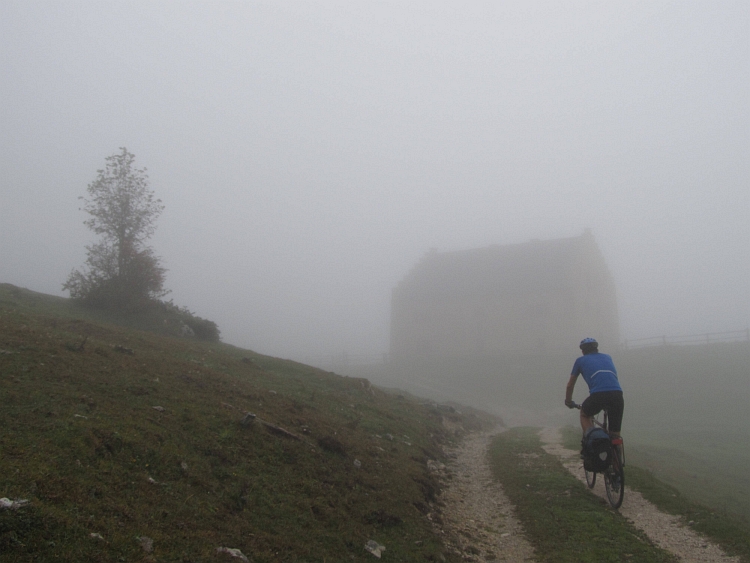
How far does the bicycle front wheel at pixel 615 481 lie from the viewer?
10015mm

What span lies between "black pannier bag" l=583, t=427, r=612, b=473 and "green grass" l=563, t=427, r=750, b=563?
1.68m

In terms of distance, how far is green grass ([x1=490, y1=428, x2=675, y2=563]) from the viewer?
7973 millimetres

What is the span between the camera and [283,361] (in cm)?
2958

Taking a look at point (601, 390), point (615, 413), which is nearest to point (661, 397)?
point (615, 413)

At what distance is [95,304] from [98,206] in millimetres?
7312

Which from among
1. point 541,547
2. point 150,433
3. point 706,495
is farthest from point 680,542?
point 150,433

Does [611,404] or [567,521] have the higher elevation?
[611,404]

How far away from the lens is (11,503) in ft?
17.4

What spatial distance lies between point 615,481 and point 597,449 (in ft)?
2.82

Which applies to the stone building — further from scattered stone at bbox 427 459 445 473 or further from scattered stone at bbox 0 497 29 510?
scattered stone at bbox 0 497 29 510

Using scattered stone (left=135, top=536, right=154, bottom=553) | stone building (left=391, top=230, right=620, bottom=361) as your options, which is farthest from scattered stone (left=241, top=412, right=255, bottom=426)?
stone building (left=391, top=230, right=620, bottom=361)

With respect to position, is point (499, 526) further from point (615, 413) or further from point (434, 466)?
point (434, 466)

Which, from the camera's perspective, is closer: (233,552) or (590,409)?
(233,552)

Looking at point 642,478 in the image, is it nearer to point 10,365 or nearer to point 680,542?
point 680,542
